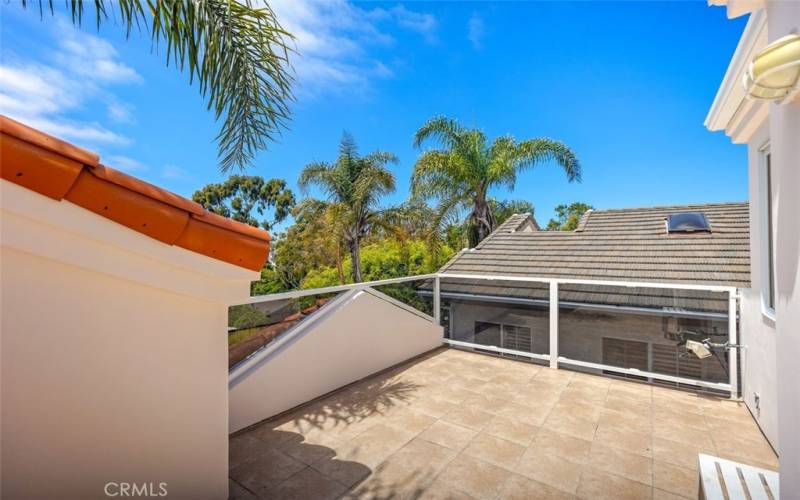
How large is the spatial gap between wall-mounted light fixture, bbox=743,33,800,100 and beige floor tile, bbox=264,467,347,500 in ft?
12.6

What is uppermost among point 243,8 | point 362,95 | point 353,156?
point 362,95

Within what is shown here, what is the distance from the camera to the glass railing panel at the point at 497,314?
6.99 m

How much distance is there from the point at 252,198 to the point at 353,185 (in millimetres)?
23634

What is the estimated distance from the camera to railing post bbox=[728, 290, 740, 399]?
14.6ft

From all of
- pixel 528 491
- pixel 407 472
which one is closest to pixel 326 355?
pixel 407 472

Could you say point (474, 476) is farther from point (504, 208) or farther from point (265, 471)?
point (504, 208)

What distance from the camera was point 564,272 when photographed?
8016 mm

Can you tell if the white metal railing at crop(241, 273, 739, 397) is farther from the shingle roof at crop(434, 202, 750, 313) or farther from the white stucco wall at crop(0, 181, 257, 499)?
the white stucco wall at crop(0, 181, 257, 499)

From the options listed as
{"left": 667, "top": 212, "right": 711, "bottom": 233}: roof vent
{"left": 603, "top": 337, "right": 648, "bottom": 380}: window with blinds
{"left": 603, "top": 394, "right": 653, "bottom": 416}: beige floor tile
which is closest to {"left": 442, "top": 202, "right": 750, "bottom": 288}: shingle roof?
{"left": 667, "top": 212, "right": 711, "bottom": 233}: roof vent

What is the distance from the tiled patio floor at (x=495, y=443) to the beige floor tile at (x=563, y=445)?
0.01m

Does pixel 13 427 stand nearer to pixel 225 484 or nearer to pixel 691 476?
pixel 225 484

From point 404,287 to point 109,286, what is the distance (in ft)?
16.3

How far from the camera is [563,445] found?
343cm

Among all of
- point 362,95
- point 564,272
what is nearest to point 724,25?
point 564,272
